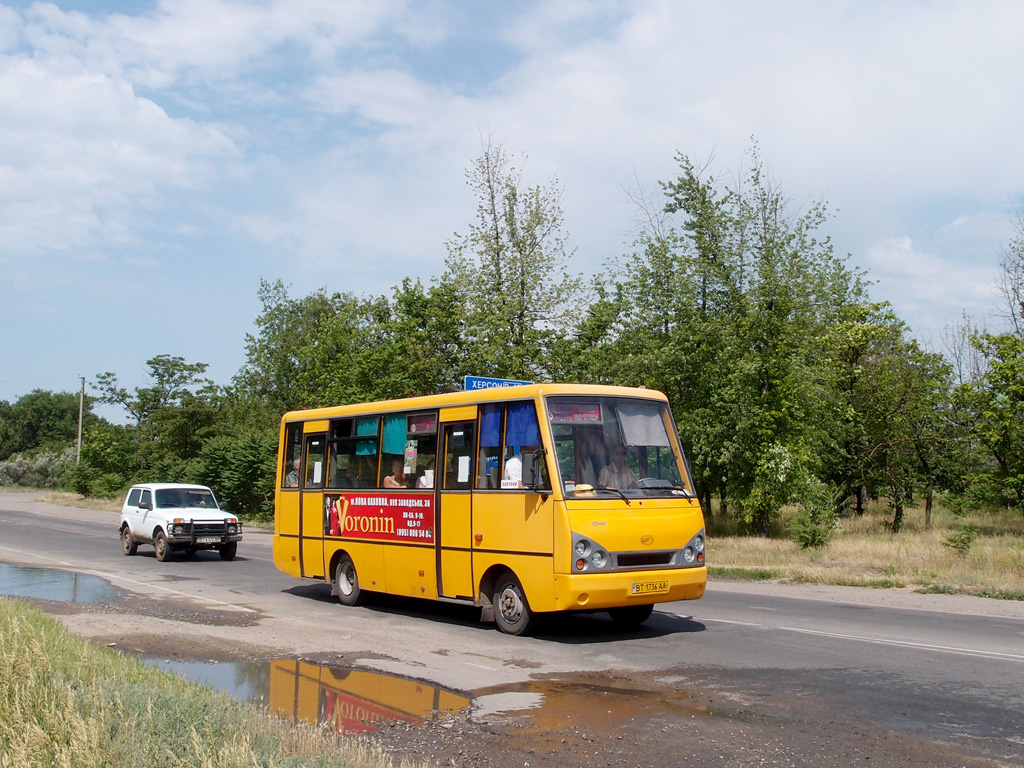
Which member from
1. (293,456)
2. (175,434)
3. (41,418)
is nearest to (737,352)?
(293,456)

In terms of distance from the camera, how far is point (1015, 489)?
1174 inches

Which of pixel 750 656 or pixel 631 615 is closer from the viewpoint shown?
pixel 750 656

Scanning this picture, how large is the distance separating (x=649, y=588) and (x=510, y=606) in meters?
1.78

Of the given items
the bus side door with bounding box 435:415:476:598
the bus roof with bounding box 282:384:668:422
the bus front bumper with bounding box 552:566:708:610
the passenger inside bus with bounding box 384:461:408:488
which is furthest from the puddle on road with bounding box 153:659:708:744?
the passenger inside bus with bounding box 384:461:408:488

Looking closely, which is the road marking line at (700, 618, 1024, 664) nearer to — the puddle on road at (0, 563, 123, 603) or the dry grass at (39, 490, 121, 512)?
the puddle on road at (0, 563, 123, 603)

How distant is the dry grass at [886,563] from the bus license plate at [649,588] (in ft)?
25.6

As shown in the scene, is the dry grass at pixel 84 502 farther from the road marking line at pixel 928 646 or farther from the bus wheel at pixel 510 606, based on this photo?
the road marking line at pixel 928 646

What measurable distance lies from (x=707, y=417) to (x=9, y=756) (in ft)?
80.9

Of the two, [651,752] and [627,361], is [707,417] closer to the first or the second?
[627,361]

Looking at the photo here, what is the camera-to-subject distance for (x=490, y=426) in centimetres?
1196

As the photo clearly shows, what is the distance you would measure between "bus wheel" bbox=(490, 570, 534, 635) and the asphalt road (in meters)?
0.29

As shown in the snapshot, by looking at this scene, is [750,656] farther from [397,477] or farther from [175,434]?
[175,434]

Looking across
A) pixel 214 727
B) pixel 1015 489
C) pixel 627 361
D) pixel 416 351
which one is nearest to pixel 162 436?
pixel 416 351

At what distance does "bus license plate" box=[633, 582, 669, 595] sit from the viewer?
10.8 metres
